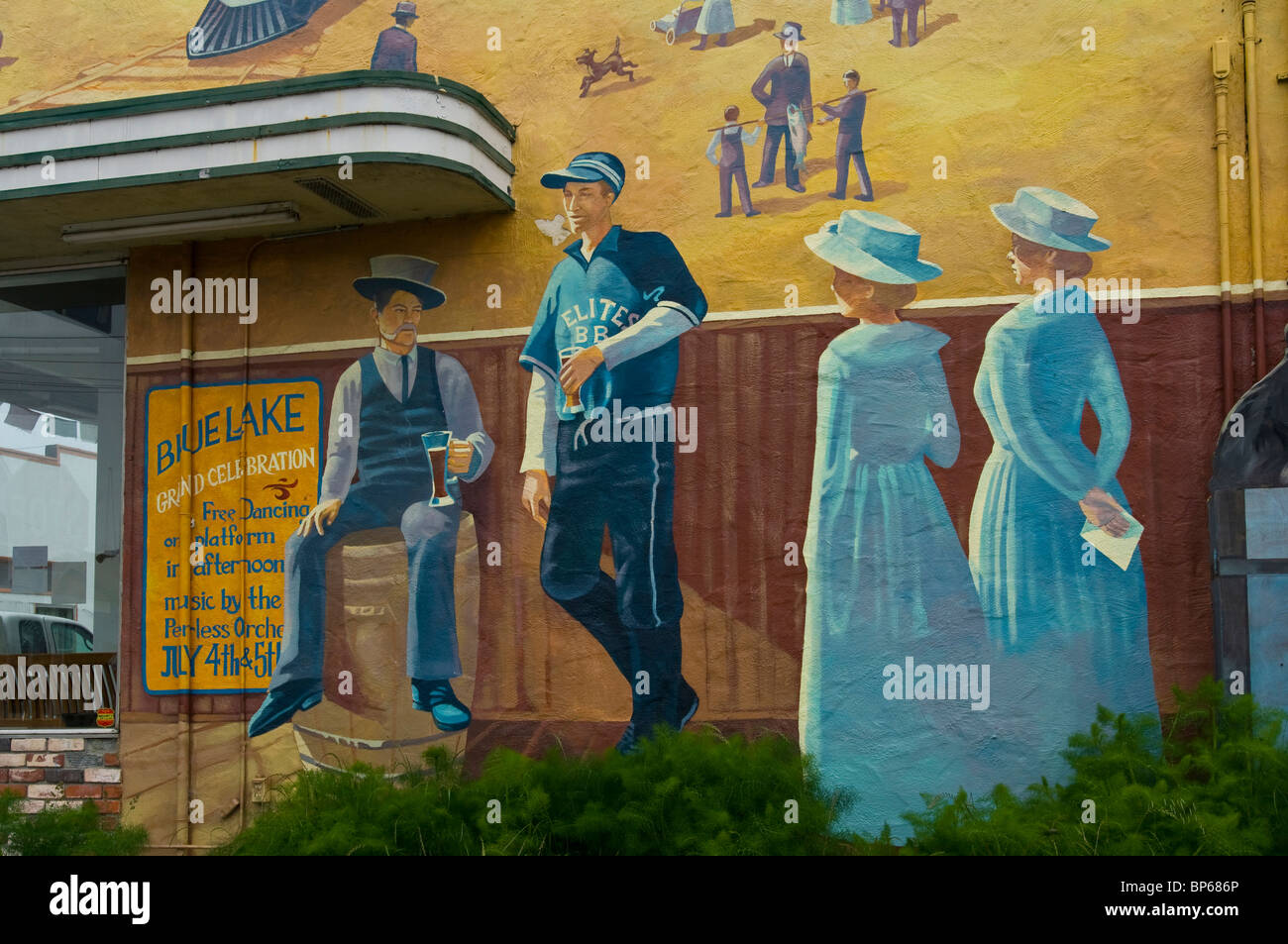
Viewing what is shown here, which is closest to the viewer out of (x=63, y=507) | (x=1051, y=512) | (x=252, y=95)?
(x=1051, y=512)

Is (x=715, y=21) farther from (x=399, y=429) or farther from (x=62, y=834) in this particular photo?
(x=62, y=834)

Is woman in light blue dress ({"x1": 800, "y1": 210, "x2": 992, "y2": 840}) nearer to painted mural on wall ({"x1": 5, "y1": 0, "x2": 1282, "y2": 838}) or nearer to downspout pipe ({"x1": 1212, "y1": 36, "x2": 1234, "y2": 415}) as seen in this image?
painted mural on wall ({"x1": 5, "y1": 0, "x2": 1282, "y2": 838})

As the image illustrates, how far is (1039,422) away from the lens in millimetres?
6457

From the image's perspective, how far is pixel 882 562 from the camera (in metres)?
6.59

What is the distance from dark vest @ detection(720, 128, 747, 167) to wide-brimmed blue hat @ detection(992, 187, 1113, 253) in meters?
1.63

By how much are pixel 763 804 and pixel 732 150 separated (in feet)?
13.5

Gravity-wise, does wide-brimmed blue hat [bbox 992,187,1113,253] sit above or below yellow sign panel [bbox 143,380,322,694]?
above

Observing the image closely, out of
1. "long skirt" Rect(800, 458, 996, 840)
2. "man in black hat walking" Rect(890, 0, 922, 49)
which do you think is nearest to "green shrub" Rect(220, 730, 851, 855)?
"long skirt" Rect(800, 458, 996, 840)

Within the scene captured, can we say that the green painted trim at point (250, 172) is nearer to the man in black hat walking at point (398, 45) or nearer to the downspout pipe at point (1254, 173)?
the man in black hat walking at point (398, 45)

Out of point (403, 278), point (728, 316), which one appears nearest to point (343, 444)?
point (403, 278)

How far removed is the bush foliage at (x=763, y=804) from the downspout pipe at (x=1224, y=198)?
1.82 meters

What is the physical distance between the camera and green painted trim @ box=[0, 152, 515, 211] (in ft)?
21.6

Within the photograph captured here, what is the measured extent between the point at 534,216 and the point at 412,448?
1.79 meters
